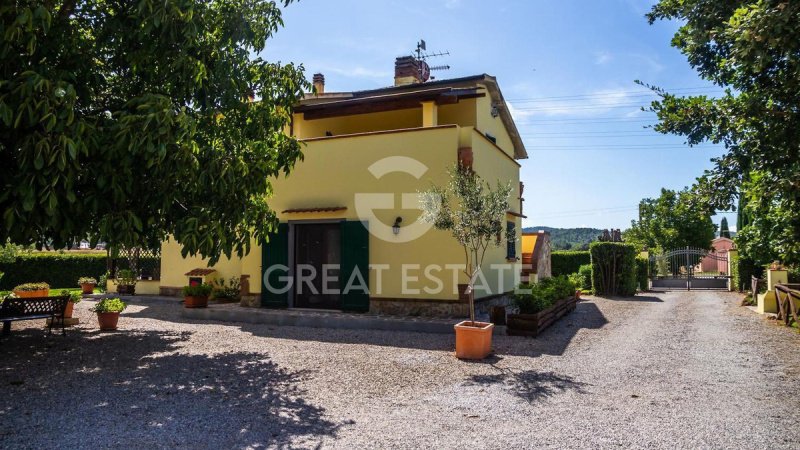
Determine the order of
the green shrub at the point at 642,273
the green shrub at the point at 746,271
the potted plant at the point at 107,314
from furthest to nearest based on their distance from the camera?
the green shrub at the point at 642,273 < the green shrub at the point at 746,271 < the potted plant at the point at 107,314

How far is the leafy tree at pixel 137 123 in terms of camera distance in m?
4.27

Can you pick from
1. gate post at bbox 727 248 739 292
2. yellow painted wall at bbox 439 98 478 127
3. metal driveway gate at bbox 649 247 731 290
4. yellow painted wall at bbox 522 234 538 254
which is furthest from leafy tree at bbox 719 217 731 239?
yellow painted wall at bbox 439 98 478 127

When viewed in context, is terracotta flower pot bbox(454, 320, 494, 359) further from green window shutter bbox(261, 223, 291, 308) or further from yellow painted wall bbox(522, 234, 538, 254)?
yellow painted wall bbox(522, 234, 538, 254)

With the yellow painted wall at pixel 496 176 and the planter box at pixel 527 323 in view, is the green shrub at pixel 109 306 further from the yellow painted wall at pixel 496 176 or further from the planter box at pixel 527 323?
the planter box at pixel 527 323

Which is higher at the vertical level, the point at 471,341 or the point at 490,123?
the point at 490,123

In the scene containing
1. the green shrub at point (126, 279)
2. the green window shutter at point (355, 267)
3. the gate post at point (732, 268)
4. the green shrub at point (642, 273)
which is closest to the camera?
the green window shutter at point (355, 267)

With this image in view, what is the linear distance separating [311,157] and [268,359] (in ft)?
19.1

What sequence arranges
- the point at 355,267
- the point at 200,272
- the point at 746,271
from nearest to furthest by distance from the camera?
the point at 355,267 < the point at 200,272 < the point at 746,271

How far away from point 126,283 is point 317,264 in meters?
10.1

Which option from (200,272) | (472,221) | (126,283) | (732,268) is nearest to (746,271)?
(732,268)

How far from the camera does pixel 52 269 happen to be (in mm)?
21062

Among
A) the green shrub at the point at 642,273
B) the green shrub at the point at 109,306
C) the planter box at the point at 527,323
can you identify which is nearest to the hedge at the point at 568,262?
the green shrub at the point at 642,273

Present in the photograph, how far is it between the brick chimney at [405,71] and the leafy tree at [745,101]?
1014 cm

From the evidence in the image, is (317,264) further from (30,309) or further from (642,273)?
(642,273)
